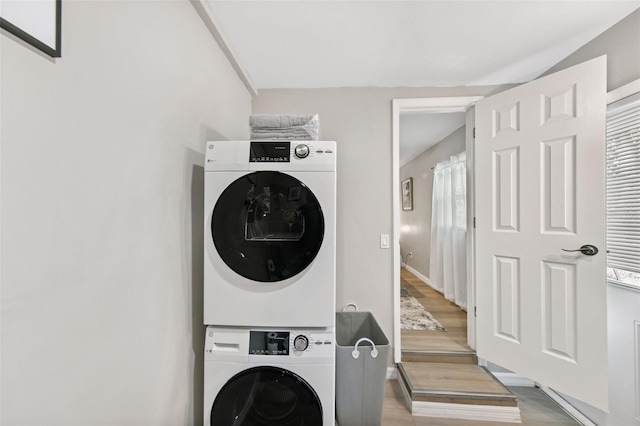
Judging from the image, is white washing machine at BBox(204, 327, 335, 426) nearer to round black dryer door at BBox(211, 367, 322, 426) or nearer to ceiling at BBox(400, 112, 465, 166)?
round black dryer door at BBox(211, 367, 322, 426)

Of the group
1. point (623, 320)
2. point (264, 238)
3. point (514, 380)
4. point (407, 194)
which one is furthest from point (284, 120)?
point (407, 194)

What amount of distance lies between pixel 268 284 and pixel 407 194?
4.41m

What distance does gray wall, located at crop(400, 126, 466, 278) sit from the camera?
371 centimetres

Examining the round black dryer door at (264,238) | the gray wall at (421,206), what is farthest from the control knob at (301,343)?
the gray wall at (421,206)

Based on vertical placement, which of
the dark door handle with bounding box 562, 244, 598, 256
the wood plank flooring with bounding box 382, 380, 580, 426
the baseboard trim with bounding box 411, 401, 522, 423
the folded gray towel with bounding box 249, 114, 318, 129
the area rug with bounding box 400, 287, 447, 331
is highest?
the folded gray towel with bounding box 249, 114, 318, 129

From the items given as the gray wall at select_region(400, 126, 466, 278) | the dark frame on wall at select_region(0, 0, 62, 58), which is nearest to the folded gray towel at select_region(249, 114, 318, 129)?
the dark frame on wall at select_region(0, 0, 62, 58)

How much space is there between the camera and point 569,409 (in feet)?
5.40

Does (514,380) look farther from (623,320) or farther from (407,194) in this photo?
(407,194)

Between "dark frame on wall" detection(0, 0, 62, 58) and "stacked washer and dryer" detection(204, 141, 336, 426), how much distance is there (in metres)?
0.58

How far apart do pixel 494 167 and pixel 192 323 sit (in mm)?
2272

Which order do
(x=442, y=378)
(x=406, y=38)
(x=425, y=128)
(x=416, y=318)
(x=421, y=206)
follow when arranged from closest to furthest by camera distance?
(x=406, y=38) < (x=442, y=378) < (x=416, y=318) < (x=425, y=128) < (x=421, y=206)

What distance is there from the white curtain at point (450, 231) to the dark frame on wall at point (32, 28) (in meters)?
3.19

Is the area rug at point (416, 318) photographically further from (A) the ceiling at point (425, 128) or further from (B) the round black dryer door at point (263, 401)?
(A) the ceiling at point (425, 128)

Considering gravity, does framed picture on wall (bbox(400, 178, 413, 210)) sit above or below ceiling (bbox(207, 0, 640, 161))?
below
